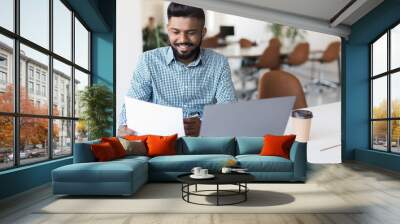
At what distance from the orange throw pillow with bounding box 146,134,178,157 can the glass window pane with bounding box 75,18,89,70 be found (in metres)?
2.51

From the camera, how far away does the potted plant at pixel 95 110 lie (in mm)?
7926

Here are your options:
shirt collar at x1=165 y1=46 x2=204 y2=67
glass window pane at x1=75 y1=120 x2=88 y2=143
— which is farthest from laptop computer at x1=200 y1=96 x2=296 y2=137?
glass window pane at x1=75 y1=120 x2=88 y2=143

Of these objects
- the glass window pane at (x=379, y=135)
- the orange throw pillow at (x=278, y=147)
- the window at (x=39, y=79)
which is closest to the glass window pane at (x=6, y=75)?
the window at (x=39, y=79)

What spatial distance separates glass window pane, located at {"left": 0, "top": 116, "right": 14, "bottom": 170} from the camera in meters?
4.93

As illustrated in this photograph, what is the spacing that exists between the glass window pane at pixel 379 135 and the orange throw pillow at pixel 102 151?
229 inches

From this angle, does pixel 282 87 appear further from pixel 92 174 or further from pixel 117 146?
pixel 92 174

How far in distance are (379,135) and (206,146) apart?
14.5 feet

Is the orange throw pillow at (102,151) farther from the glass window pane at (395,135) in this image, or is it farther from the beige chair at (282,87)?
the glass window pane at (395,135)

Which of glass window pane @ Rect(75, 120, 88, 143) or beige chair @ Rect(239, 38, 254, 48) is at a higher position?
beige chair @ Rect(239, 38, 254, 48)

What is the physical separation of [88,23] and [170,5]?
1800mm

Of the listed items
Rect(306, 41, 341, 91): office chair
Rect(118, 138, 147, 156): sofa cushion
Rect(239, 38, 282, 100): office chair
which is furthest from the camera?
Rect(239, 38, 282, 100): office chair

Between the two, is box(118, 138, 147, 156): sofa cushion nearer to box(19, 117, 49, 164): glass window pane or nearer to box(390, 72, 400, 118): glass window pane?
box(19, 117, 49, 164): glass window pane

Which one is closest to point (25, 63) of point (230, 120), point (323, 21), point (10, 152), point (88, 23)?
point (10, 152)

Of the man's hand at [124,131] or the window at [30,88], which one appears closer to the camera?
the window at [30,88]
